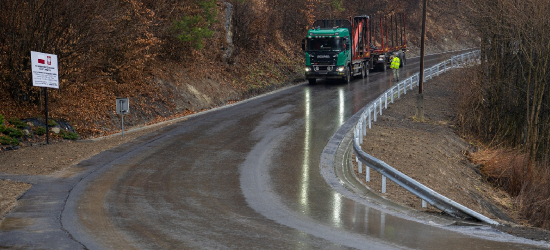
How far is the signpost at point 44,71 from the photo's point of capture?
1497cm

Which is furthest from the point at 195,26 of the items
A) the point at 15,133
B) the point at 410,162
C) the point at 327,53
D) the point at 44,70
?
the point at 410,162

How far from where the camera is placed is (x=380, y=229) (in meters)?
8.20

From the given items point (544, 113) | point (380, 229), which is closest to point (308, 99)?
point (544, 113)

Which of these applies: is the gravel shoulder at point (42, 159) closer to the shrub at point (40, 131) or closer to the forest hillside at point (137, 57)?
the shrub at point (40, 131)

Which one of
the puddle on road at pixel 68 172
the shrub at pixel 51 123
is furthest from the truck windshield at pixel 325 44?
the puddle on road at pixel 68 172

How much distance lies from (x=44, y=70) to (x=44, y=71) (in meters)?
0.03

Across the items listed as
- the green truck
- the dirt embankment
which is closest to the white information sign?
the dirt embankment

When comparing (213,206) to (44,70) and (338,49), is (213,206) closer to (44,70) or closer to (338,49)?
(44,70)

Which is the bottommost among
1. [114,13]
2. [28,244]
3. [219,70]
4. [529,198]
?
[529,198]

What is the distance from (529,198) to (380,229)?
11.6 meters

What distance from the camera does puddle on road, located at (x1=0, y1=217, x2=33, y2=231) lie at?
8.08 meters

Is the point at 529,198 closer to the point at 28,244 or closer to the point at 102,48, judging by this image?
the point at 28,244

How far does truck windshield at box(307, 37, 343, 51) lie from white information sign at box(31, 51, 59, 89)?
19.7 m

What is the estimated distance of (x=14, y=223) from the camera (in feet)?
27.3
